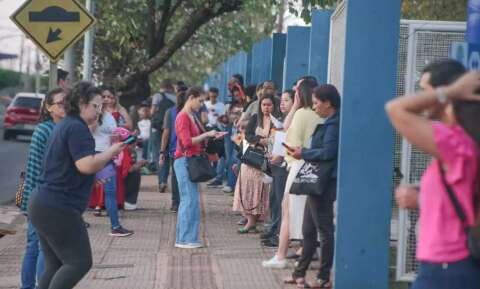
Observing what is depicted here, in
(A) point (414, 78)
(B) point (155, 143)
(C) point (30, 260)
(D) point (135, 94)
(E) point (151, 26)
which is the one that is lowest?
(C) point (30, 260)

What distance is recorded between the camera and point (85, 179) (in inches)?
302

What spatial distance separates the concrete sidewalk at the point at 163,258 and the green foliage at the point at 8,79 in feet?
219

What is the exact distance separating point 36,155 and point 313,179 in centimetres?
231

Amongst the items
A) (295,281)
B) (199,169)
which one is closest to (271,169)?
(199,169)

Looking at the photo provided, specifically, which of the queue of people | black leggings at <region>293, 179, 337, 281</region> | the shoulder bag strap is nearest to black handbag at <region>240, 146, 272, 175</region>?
the queue of people

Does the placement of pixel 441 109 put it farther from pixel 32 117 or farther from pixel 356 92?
pixel 32 117

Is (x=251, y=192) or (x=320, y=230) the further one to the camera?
(x=251, y=192)

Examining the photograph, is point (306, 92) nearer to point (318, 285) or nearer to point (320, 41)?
point (318, 285)

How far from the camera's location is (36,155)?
8.88 meters

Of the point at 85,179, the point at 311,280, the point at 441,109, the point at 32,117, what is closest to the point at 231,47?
the point at 32,117

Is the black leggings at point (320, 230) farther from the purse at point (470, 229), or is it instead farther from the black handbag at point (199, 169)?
the purse at point (470, 229)

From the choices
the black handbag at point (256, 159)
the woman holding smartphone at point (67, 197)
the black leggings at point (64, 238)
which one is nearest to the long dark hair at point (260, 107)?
the black handbag at point (256, 159)

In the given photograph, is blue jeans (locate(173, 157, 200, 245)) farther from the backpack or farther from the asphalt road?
the backpack

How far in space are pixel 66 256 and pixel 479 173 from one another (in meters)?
3.50
